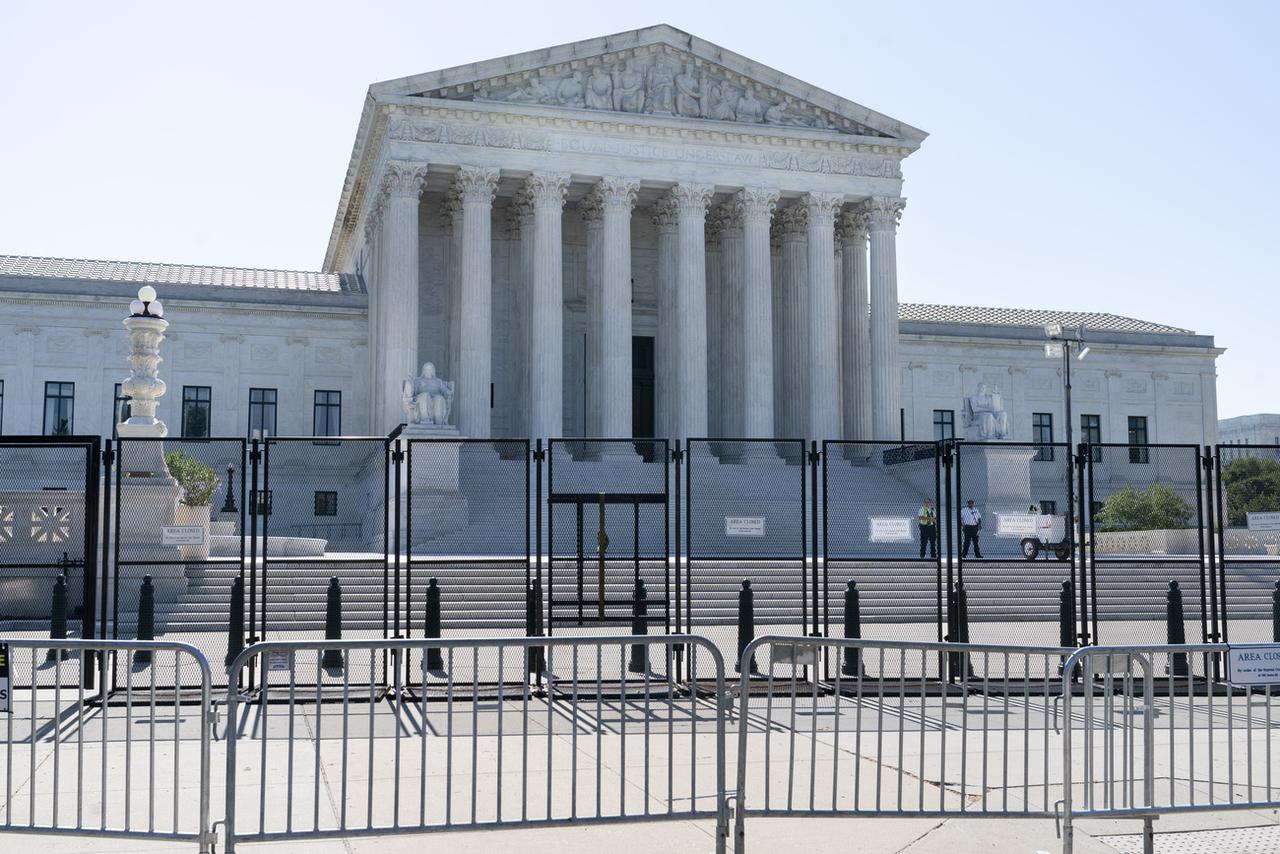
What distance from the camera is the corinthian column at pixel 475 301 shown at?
1821 inches

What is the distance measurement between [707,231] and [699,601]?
3259 cm

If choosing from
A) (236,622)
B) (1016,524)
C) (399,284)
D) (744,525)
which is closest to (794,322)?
(399,284)

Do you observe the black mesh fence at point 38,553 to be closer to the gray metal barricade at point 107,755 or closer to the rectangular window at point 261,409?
the gray metal barricade at point 107,755

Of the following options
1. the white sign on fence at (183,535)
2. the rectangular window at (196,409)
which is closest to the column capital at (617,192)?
the rectangular window at (196,409)

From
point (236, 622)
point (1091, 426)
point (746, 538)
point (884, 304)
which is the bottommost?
point (236, 622)

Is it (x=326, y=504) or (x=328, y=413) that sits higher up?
(x=328, y=413)

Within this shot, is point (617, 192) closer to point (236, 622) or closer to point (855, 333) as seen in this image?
point (855, 333)

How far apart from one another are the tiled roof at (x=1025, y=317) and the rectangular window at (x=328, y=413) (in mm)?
28915

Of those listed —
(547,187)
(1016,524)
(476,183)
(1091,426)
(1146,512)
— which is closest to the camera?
(1016,524)

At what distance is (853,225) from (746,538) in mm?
25116

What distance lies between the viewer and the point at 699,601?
79.4 feet

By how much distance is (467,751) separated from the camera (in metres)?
11.0

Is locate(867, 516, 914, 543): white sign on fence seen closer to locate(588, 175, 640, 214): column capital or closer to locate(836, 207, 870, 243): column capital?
locate(588, 175, 640, 214): column capital

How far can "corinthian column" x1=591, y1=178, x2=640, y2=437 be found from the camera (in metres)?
47.5
